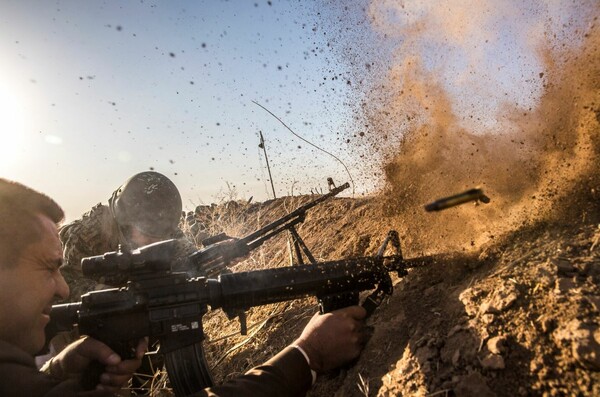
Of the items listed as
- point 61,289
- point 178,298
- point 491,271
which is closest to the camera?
point 491,271

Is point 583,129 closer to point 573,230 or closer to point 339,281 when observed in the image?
point 573,230

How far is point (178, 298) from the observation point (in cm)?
295

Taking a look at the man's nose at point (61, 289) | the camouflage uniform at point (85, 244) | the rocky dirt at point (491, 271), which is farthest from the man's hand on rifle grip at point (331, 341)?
the camouflage uniform at point (85, 244)

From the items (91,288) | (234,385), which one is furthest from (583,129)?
(91,288)

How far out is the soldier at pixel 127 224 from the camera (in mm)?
5887

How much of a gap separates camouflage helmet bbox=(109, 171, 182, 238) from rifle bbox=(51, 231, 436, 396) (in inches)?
116

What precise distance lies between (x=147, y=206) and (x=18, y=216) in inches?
135

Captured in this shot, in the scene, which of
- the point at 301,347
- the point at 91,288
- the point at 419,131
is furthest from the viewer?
the point at 91,288

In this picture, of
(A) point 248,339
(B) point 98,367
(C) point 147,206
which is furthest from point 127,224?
(B) point 98,367

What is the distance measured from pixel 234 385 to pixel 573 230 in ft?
8.13

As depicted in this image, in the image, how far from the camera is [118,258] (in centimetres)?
279

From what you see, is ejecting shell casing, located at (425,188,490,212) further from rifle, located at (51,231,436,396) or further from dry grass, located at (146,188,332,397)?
dry grass, located at (146,188,332,397)

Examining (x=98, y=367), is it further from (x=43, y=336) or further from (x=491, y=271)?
(x=491, y=271)

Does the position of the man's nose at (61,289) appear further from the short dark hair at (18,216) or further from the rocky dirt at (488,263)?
the rocky dirt at (488,263)
